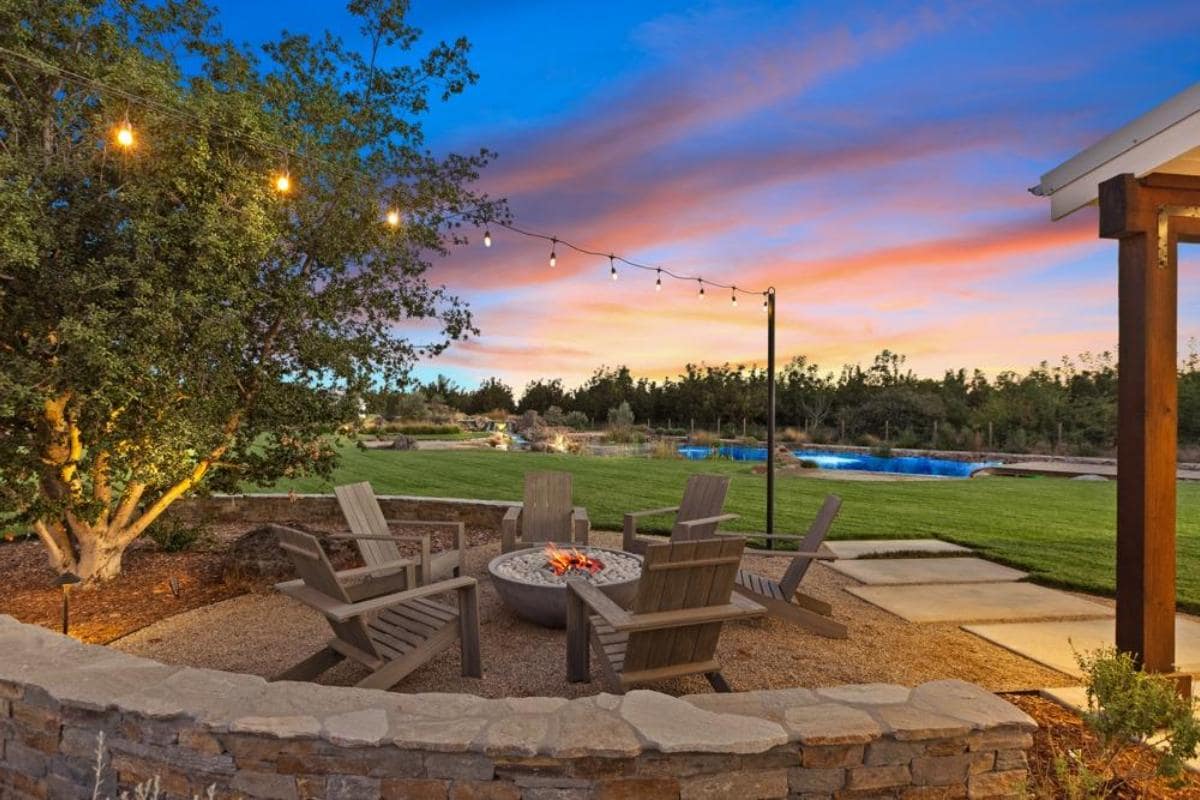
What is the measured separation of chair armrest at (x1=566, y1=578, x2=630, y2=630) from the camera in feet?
8.96

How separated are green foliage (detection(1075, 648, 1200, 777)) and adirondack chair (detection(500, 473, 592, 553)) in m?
3.71

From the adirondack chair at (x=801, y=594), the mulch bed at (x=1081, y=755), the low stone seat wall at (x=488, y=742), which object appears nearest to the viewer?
the low stone seat wall at (x=488, y=742)

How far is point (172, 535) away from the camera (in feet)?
18.8

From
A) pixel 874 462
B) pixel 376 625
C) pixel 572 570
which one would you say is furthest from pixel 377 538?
pixel 874 462

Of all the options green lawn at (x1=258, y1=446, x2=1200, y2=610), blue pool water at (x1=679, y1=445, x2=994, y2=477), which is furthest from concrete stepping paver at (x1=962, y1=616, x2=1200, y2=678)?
blue pool water at (x1=679, y1=445, x2=994, y2=477)

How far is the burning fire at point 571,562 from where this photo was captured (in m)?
4.23

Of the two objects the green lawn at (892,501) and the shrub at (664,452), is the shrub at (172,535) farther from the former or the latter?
the shrub at (664,452)

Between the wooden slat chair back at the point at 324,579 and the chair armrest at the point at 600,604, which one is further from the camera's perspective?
the wooden slat chair back at the point at 324,579

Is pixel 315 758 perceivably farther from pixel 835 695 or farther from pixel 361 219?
pixel 361 219

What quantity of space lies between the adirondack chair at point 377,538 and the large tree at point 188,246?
108 centimetres

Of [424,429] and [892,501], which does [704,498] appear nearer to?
[892,501]

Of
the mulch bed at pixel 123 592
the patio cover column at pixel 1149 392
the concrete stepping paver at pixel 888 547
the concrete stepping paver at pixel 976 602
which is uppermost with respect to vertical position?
the patio cover column at pixel 1149 392

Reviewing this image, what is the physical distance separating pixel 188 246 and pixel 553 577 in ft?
10.7

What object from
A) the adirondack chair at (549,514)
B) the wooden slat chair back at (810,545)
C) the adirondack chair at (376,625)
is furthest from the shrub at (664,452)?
the adirondack chair at (376,625)
